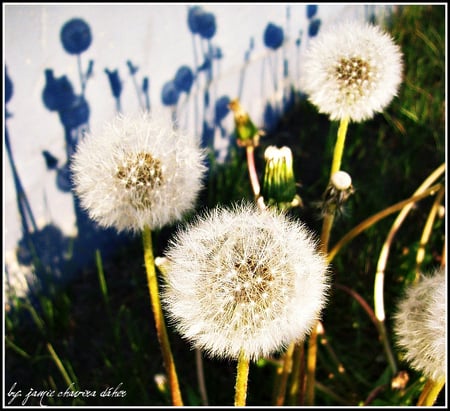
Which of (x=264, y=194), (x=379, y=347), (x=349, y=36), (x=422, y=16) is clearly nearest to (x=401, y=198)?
(x=379, y=347)

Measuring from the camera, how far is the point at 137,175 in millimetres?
1036

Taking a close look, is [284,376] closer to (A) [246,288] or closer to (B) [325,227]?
(B) [325,227]

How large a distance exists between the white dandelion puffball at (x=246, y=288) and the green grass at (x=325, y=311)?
321mm

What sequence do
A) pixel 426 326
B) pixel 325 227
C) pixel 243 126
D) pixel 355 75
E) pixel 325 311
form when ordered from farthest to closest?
pixel 325 311
pixel 243 126
pixel 355 75
pixel 325 227
pixel 426 326

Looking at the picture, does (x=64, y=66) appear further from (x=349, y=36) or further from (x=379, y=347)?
(x=379, y=347)

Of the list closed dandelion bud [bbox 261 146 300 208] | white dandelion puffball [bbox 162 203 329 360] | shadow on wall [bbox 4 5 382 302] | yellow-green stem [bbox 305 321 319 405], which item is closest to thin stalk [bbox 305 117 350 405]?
yellow-green stem [bbox 305 321 319 405]

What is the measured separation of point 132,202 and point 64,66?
60cm

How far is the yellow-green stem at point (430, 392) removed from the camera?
1017mm

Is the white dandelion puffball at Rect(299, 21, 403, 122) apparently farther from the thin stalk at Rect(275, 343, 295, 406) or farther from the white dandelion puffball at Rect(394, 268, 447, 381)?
the thin stalk at Rect(275, 343, 295, 406)

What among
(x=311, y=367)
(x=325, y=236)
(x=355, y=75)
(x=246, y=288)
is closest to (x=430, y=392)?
(x=311, y=367)

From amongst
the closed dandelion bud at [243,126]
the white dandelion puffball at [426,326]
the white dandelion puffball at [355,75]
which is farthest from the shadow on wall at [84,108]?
the white dandelion puffball at [426,326]

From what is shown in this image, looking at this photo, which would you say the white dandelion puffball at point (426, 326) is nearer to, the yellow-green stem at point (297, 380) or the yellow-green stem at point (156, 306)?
the yellow-green stem at point (297, 380)

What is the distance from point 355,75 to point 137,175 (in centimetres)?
59

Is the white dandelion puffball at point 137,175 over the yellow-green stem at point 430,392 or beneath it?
over
